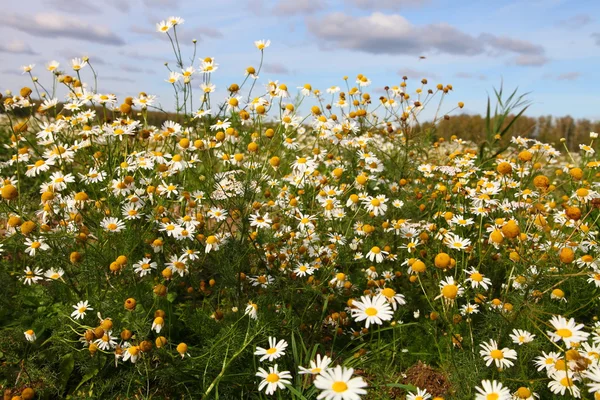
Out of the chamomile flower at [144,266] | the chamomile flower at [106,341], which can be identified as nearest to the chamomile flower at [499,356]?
the chamomile flower at [106,341]

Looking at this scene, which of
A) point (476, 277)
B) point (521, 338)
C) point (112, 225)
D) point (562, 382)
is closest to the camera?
point (562, 382)

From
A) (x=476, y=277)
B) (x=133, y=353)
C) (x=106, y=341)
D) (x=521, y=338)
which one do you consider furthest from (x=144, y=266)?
(x=521, y=338)

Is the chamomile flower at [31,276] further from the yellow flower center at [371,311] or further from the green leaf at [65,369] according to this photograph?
the yellow flower center at [371,311]

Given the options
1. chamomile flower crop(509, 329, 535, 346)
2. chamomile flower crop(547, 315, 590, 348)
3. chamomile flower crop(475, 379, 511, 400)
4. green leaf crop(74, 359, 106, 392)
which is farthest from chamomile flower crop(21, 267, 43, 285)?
chamomile flower crop(547, 315, 590, 348)

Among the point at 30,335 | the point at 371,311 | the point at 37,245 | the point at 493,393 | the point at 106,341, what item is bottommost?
the point at 30,335

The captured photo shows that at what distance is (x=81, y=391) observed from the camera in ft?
7.91

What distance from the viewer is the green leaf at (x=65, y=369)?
248cm

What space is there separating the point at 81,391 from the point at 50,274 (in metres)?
0.71

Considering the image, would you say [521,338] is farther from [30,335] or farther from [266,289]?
[30,335]

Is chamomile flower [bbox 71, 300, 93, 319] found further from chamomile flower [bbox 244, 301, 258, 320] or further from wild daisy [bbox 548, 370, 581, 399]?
wild daisy [bbox 548, 370, 581, 399]

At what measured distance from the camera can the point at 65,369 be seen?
2.50 meters

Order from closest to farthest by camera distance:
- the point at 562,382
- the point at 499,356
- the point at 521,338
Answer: the point at 562,382
the point at 499,356
the point at 521,338

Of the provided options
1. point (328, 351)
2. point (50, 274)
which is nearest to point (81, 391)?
point (50, 274)

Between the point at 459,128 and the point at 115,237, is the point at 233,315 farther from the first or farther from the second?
the point at 459,128
